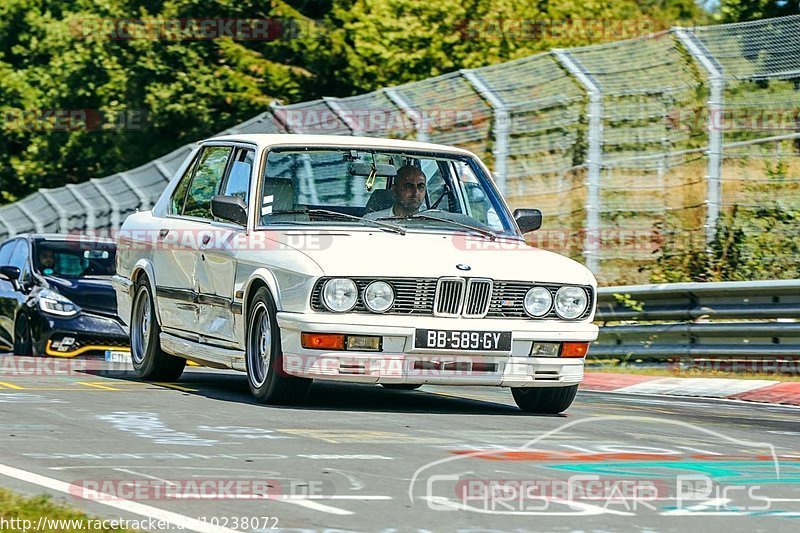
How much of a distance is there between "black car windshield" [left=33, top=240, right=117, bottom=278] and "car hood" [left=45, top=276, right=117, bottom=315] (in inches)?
15.3

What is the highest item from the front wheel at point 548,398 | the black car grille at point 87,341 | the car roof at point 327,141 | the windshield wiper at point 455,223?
the car roof at point 327,141

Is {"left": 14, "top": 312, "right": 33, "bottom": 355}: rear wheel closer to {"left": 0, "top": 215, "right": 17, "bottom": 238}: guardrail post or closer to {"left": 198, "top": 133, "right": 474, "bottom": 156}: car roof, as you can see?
{"left": 198, "top": 133, "right": 474, "bottom": 156}: car roof

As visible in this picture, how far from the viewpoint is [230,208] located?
1012cm

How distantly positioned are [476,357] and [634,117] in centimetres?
756

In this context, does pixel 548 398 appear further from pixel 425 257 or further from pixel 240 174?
pixel 240 174

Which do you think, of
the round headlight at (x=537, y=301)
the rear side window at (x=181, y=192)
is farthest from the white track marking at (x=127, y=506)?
the rear side window at (x=181, y=192)

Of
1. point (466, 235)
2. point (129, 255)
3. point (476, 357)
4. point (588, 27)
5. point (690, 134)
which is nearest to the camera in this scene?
point (476, 357)

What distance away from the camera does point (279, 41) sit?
124 feet

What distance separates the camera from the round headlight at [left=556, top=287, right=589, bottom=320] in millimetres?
9719

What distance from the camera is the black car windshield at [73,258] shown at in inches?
645

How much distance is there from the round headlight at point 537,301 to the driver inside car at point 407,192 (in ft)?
4.15

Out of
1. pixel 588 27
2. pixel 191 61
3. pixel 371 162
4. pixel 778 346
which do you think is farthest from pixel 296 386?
pixel 191 61

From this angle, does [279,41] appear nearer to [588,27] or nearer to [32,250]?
[588,27]

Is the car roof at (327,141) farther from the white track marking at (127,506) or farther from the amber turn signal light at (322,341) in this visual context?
the white track marking at (127,506)
